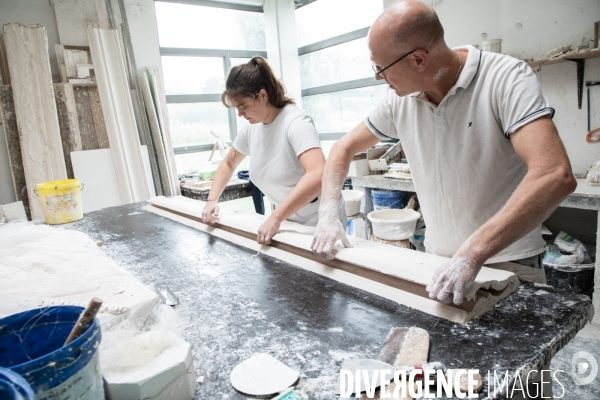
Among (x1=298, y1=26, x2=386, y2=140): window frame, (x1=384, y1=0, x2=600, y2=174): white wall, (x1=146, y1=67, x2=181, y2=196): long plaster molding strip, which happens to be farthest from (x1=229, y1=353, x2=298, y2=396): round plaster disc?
(x1=298, y1=26, x2=386, y2=140): window frame

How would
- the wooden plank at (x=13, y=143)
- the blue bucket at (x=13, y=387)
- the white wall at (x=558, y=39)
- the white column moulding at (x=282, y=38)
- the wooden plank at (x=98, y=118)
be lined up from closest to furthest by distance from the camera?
the blue bucket at (x=13, y=387), the white wall at (x=558, y=39), the wooden plank at (x=13, y=143), the wooden plank at (x=98, y=118), the white column moulding at (x=282, y=38)

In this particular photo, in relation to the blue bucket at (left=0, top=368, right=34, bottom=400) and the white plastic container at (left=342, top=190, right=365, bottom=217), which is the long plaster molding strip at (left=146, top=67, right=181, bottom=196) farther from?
the blue bucket at (left=0, top=368, right=34, bottom=400)

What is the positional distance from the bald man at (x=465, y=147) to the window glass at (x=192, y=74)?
170 inches

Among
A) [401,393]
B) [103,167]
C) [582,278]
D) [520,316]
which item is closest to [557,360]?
[582,278]

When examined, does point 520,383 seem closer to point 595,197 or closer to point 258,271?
point 258,271

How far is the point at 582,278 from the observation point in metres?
2.81

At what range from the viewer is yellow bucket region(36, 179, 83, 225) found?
98.7 inches

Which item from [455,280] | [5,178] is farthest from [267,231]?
[5,178]

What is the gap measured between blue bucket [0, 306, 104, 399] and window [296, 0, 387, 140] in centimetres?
483

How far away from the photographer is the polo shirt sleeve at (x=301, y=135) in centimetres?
203

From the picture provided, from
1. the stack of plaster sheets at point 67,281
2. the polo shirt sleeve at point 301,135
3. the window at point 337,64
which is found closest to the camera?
the stack of plaster sheets at point 67,281

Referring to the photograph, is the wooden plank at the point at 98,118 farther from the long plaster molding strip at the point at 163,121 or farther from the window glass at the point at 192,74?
the window glass at the point at 192,74

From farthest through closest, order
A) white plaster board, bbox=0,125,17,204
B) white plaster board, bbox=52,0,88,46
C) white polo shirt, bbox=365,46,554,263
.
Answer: white plaster board, bbox=52,0,88,46, white plaster board, bbox=0,125,17,204, white polo shirt, bbox=365,46,554,263

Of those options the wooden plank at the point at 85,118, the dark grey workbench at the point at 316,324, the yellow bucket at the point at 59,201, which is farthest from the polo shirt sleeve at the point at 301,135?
the wooden plank at the point at 85,118
